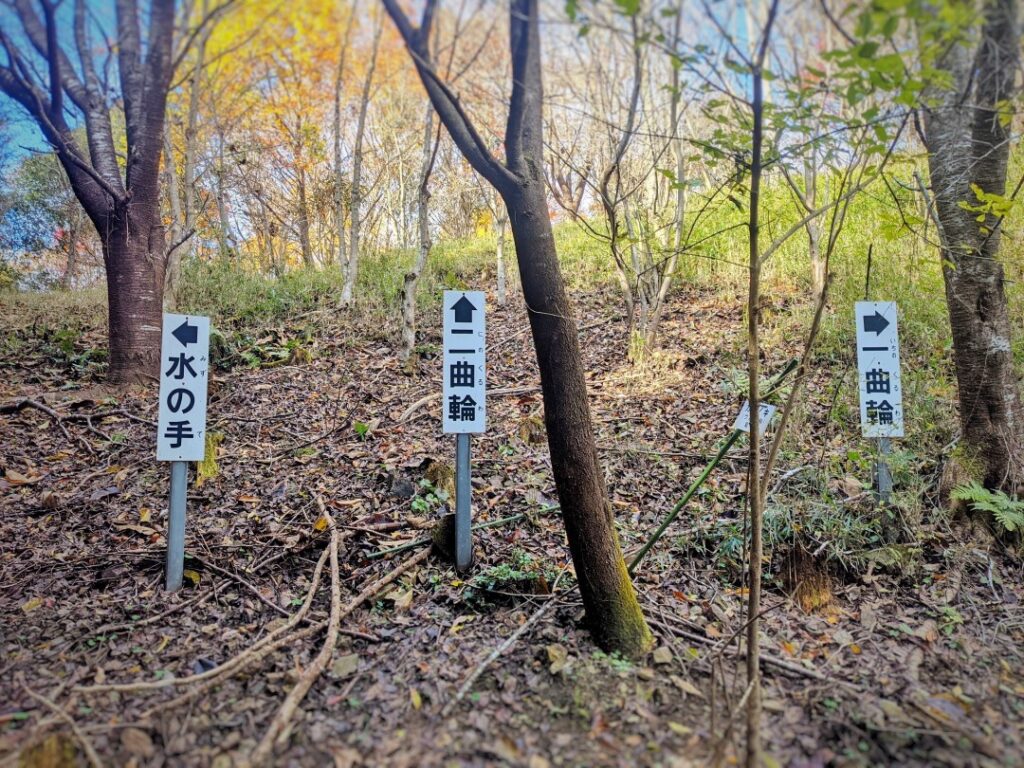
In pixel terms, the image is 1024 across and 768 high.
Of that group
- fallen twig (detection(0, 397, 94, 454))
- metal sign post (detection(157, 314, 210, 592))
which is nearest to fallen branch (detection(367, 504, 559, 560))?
metal sign post (detection(157, 314, 210, 592))

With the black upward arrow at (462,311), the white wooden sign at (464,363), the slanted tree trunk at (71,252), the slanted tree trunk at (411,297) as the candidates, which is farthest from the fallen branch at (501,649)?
the slanted tree trunk at (71,252)

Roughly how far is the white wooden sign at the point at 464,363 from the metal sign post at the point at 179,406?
1354mm

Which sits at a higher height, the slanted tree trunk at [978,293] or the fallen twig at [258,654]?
the slanted tree trunk at [978,293]

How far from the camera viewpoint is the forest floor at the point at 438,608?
210 centimetres

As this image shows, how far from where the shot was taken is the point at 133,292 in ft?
18.7

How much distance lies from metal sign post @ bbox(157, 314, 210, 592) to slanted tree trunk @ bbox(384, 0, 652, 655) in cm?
182

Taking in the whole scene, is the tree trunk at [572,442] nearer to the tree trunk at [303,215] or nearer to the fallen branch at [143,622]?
the fallen branch at [143,622]

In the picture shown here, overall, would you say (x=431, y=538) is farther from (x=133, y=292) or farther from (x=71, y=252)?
(x=71, y=252)

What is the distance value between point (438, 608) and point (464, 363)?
4.70 ft

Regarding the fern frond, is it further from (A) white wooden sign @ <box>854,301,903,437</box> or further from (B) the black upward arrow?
(B) the black upward arrow

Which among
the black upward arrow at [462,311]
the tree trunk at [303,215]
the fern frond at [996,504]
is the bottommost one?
the fern frond at [996,504]

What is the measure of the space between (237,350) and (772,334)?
6.41 m

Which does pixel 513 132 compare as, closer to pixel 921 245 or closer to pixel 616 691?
pixel 616 691

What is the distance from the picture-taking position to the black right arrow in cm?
384
